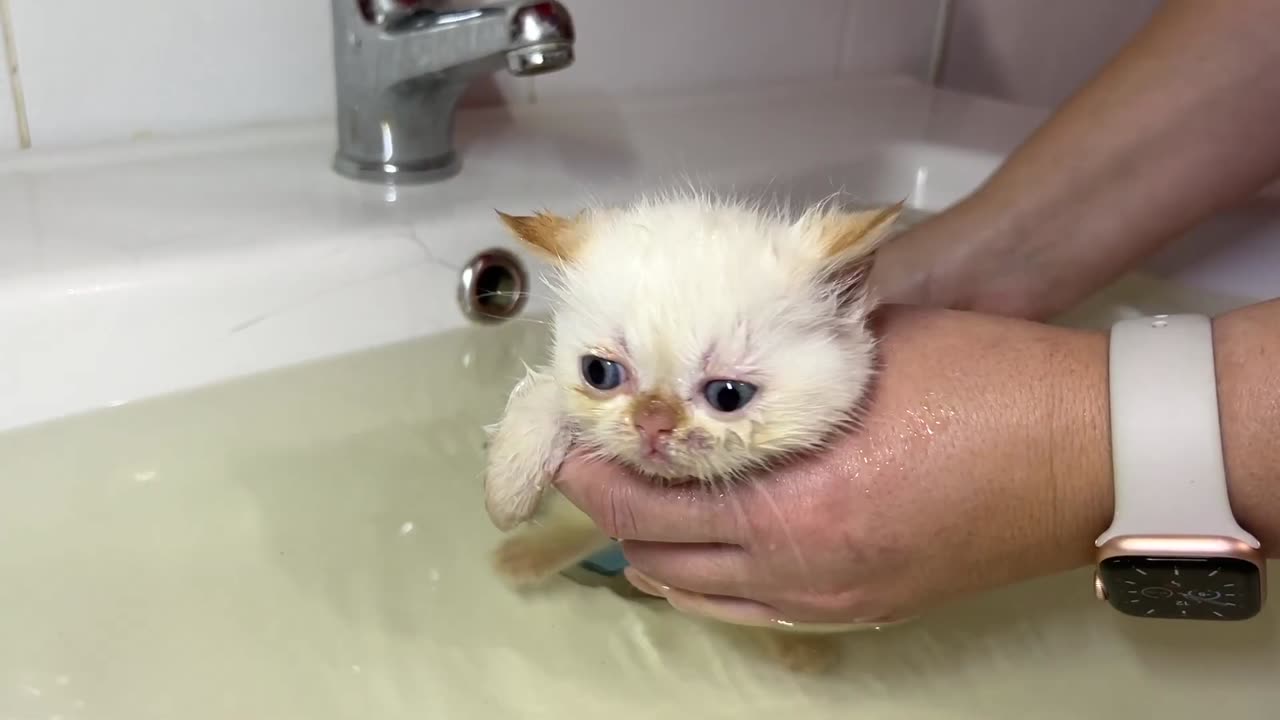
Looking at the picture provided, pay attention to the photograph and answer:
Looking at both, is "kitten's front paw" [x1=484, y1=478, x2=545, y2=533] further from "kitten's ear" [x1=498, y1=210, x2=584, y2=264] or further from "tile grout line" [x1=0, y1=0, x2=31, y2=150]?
"tile grout line" [x1=0, y1=0, x2=31, y2=150]

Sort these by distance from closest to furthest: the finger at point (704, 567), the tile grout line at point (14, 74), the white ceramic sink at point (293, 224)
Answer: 1. the finger at point (704, 567)
2. the white ceramic sink at point (293, 224)
3. the tile grout line at point (14, 74)

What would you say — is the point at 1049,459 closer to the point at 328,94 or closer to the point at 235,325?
the point at 235,325

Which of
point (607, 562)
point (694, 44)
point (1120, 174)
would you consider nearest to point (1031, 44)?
point (694, 44)

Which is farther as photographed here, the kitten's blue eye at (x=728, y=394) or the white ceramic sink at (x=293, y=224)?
the white ceramic sink at (x=293, y=224)

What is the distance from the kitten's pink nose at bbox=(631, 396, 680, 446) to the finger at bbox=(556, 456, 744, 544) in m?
0.07

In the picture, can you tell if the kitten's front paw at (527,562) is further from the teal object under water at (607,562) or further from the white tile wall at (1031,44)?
the white tile wall at (1031,44)

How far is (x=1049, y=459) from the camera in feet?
1.62

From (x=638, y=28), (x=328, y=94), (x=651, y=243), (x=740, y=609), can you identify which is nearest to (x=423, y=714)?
(x=740, y=609)

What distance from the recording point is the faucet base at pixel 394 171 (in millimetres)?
812

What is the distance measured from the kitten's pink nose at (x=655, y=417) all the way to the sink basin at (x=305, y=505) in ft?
0.70

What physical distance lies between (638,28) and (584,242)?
64 cm

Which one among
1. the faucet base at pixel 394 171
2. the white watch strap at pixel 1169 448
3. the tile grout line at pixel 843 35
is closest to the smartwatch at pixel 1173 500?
the white watch strap at pixel 1169 448

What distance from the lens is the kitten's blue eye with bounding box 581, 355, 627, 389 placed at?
0.44m

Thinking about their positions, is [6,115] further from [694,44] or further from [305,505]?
[694,44]
